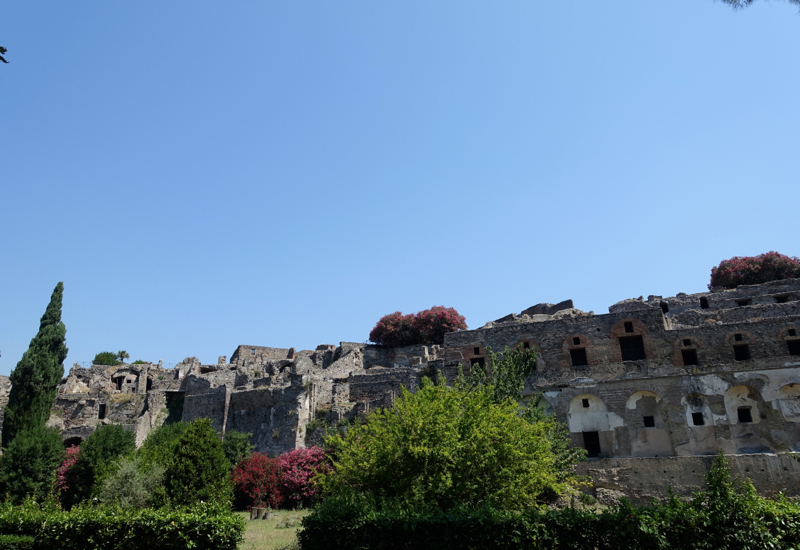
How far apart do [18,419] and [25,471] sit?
8237 mm

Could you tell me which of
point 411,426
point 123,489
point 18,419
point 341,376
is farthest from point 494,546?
point 18,419

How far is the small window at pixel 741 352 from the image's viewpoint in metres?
29.1

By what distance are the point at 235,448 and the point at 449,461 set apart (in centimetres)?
2289

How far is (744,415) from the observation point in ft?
90.9

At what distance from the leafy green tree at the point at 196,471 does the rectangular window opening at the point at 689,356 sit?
2485 cm

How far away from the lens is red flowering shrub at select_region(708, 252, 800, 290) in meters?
50.5

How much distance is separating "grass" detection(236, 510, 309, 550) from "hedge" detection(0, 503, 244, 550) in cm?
211

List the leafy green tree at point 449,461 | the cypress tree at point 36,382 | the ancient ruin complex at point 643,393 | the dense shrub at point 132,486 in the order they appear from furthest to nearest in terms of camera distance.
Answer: the cypress tree at point 36,382 → the ancient ruin complex at point 643,393 → the dense shrub at point 132,486 → the leafy green tree at point 449,461

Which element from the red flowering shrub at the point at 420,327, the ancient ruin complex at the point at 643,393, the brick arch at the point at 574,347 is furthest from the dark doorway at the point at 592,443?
the red flowering shrub at the point at 420,327

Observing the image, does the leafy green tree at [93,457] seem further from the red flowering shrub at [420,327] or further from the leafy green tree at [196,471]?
the red flowering shrub at [420,327]

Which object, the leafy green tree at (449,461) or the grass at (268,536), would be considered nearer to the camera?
the leafy green tree at (449,461)

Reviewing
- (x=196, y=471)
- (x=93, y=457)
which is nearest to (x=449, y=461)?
(x=196, y=471)

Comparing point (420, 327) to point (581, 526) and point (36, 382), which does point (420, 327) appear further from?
point (581, 526)

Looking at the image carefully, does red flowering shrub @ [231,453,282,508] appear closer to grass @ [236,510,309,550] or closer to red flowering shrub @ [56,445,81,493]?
grass @ [236,510,309,550]
